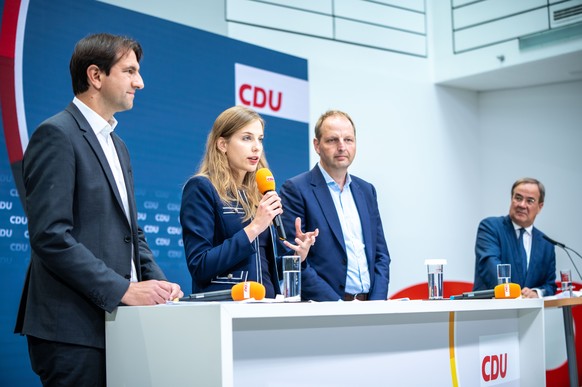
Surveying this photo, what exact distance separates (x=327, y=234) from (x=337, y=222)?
87mm

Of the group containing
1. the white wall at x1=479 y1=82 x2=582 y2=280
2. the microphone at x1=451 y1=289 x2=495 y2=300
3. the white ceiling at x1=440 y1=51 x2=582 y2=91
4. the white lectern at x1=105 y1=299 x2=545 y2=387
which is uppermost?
the white ceiling at x1=440 y1=51 x2=582 y2=91

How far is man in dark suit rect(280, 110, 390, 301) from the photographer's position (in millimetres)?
3264

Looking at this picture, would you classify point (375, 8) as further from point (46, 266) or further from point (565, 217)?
point (46, 266)

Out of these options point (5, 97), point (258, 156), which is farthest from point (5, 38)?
point (258, 156)

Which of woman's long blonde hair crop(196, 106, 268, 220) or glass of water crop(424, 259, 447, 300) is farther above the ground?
woman's long blonde hair crop(196, 106, 268, 220)

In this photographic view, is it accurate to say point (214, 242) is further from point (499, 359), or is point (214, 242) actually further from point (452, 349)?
point (499, 359)

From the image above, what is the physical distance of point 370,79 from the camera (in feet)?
22.0

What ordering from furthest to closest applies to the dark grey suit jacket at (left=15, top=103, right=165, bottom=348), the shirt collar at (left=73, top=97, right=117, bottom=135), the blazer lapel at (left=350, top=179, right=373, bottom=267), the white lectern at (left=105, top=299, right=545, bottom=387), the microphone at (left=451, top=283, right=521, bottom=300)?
the blazer lapel at (left=350, top=179, right=373, bottom=267), the microphone at (left=451, top=283, right=521, bottom=300), the shirt collar at (left=73, top=97, right=117, bottom=135), the dark grey suit jacket at (left=15, top=103, right=165, bottom=348), the white lectern at (left=105, top=299, right=545, bottom=387)

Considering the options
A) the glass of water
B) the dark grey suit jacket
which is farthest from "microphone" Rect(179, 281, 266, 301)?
the glass of water

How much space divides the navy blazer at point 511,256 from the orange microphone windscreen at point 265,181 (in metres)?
2.60

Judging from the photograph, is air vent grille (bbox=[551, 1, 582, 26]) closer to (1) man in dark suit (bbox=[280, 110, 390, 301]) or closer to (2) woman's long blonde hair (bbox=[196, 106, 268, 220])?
(1) man in dark suit (bbox=[280, 110, 390, 301])

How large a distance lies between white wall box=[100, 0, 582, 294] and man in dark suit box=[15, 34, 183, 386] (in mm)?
3970

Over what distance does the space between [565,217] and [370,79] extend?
8.04 ft

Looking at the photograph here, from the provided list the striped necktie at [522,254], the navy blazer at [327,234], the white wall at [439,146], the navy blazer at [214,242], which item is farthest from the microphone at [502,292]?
the white wall at [439,146]
